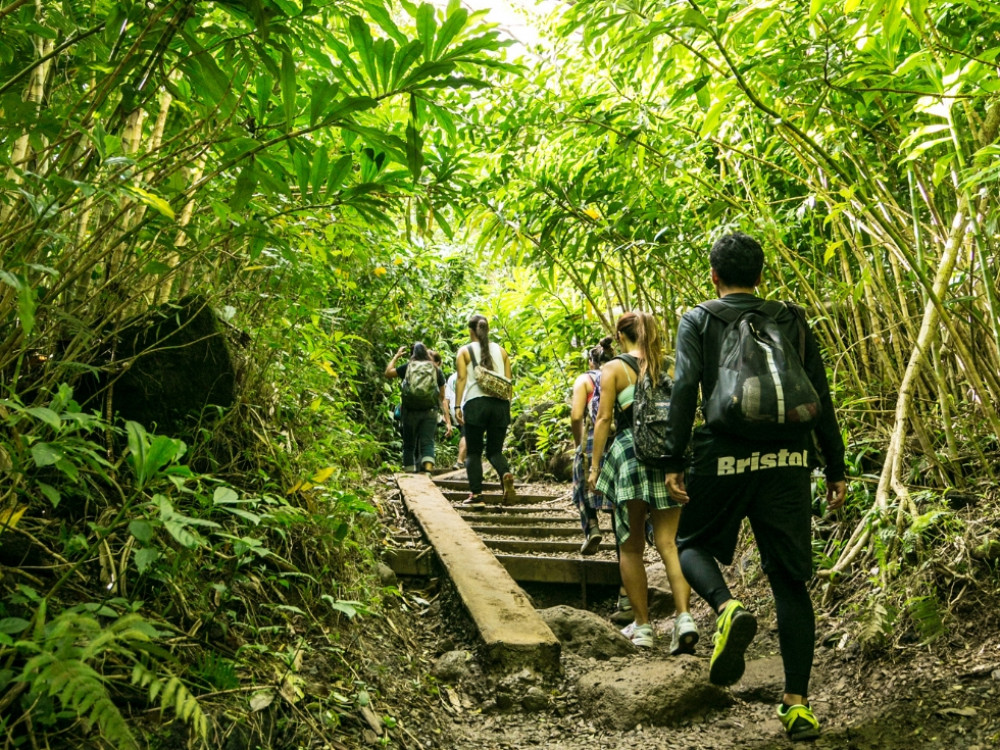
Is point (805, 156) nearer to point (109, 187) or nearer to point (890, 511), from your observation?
point (890, 511)

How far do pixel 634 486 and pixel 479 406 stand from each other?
3.15 m

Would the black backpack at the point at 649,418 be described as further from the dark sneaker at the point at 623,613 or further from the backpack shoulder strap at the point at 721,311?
the dark sneaker at the point at 623,613

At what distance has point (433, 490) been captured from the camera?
7.23 metres

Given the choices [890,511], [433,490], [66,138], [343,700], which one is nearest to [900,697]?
[890,511]

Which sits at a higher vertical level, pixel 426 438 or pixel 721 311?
pixel 721 311

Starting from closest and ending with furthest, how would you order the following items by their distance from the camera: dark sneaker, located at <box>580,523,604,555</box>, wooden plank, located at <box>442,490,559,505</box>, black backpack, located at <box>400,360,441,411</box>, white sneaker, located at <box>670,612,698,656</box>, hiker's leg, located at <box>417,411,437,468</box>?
white sneaker, located at <box>670,612,698,656</box> → dark sneaker, located at <box>580,523,604,555</box> → wooden plank, located at <box>442,490,559,505</box> → black backpack, located at <box>400,360,441,411</box> → hiker's leg, located at <box>417,411,437,468</box>

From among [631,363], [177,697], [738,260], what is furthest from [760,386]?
[177,697]

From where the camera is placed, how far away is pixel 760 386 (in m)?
2.81

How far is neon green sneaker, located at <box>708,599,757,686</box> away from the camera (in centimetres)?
279

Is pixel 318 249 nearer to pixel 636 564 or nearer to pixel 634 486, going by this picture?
pixel 634 486

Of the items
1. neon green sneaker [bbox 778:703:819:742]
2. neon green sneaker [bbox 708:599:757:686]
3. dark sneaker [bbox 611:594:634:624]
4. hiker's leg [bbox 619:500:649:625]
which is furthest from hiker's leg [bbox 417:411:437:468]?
neon green sneaker [bbox 778:703:819:742]

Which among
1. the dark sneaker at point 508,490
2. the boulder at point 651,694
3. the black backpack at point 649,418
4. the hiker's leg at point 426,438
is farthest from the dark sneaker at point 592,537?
the hiker's leg at point 426,438

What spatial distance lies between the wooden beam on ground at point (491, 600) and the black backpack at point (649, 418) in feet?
3.10

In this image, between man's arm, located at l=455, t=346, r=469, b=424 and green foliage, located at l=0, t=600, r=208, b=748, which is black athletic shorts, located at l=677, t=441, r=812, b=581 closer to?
green foliage, located at l=0, t=600, r=208, b=748
